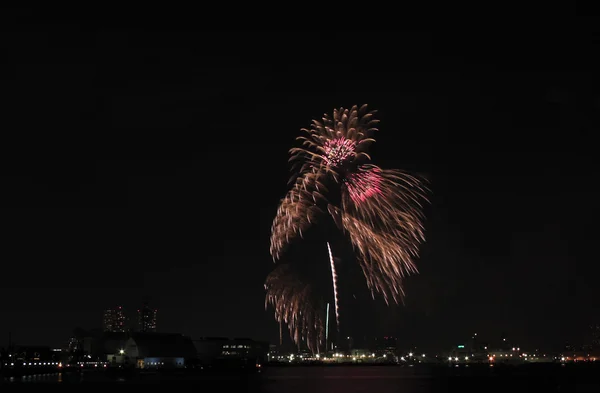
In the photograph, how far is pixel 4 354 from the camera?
145 metres

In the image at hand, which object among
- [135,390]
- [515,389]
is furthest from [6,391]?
[515,389]

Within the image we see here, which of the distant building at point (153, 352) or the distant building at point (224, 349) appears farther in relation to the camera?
the distant building at point (224, 349)

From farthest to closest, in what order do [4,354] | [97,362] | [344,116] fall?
[97,362], [4,354], [344,116]

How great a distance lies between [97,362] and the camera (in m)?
164

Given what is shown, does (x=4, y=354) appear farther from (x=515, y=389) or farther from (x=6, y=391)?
(x=515, y=389)

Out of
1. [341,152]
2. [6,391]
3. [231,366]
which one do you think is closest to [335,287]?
[341,152]

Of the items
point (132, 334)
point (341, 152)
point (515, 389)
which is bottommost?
point (515, 389)

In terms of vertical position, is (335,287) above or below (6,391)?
above

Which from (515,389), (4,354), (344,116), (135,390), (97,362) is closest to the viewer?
(344,116)

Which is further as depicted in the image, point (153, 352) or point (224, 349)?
point (224, 349)

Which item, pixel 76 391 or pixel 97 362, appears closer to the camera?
pixel 76 391

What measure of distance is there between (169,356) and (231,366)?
13384 millimetres

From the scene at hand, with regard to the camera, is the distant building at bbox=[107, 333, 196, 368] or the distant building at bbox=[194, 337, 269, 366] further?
the distant building at bbox=[194, 337, 269, 366]

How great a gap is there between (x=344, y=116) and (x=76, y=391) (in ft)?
127
